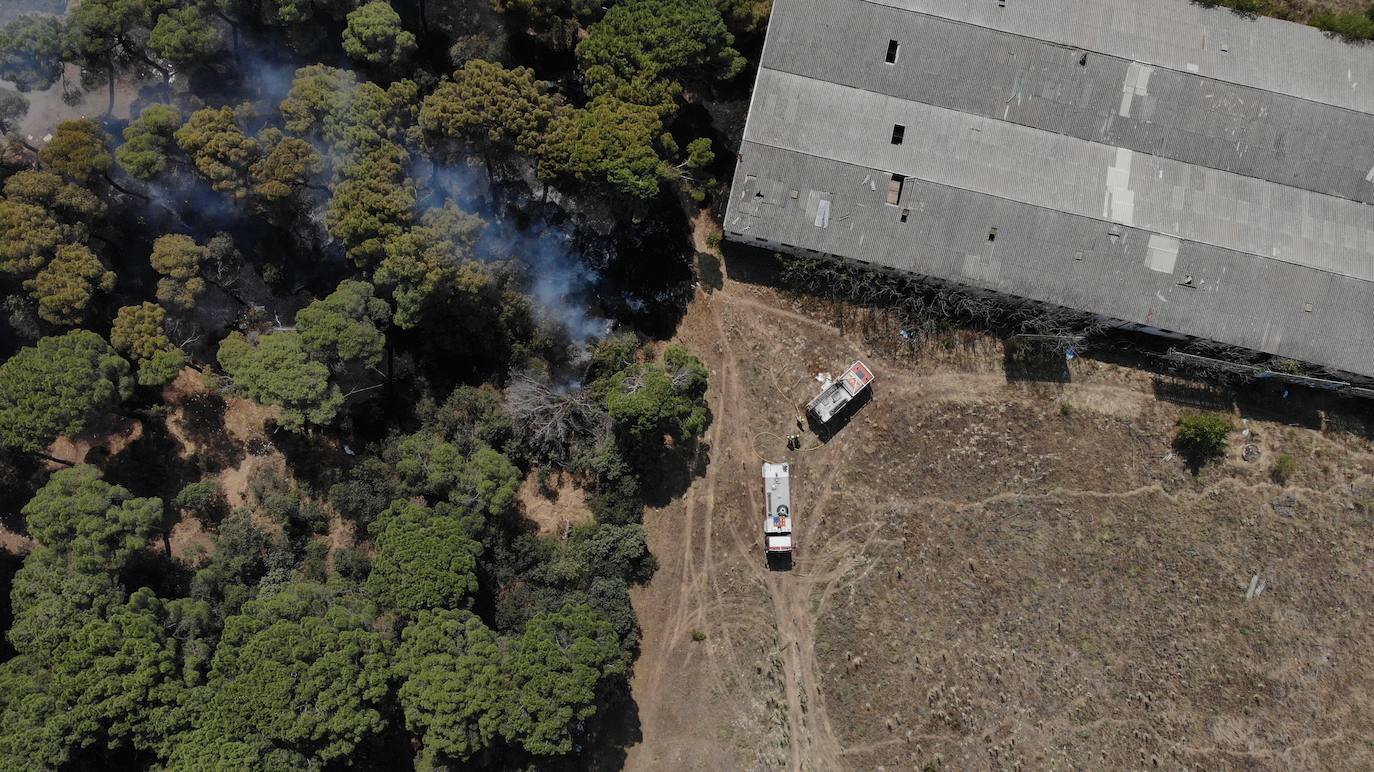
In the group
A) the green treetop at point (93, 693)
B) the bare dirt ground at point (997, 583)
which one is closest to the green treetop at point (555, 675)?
the bare dirt ground at point (997, 583)

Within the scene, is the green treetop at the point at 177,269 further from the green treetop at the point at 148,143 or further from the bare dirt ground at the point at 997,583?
the bare dirt ground at the point at 997,583

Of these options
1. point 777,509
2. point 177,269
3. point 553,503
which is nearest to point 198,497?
point 177,269

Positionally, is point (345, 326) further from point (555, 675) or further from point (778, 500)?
point (778, 500)

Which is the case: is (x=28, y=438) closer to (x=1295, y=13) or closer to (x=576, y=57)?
(x=576, y=57)

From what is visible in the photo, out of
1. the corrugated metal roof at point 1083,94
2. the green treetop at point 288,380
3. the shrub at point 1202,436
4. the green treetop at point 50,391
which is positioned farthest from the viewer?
the corrugated metal roof at point 1083,94

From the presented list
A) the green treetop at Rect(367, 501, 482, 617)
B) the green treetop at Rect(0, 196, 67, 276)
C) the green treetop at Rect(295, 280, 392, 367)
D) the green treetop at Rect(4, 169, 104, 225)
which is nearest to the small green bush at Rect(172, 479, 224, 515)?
the green treetop at Rect(295, 280, 392, 367)

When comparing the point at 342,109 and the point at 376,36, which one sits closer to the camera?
the point at 342,109
